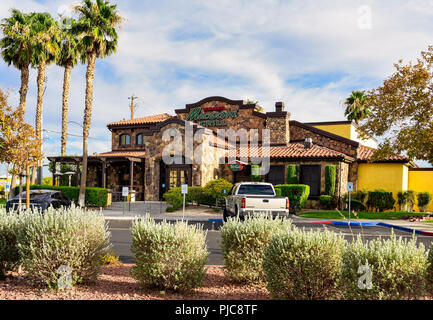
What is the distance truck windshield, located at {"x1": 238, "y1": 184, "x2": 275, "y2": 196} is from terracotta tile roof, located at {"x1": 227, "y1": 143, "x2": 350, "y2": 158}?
1099cm

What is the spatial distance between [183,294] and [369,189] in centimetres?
2569

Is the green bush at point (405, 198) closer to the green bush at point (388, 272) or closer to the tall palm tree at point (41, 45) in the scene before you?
the green bush at point (388, 272)

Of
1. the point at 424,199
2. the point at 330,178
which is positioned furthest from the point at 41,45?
the point at 424,199

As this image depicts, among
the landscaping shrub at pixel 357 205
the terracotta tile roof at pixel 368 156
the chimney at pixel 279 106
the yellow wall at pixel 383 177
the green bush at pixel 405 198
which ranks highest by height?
the chimney at pixel 279 106

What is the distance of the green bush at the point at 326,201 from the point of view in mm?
28219

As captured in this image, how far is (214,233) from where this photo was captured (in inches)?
631

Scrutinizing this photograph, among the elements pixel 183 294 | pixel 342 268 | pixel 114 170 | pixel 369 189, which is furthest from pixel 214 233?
pixel 114 170

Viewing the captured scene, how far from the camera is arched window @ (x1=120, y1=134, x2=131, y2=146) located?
3934 cm

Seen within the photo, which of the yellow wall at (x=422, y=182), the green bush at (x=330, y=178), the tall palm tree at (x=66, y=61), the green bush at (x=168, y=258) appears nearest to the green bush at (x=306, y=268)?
the green bush at (x=168, y=258)

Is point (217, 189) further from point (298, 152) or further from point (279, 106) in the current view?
point (279, 106)

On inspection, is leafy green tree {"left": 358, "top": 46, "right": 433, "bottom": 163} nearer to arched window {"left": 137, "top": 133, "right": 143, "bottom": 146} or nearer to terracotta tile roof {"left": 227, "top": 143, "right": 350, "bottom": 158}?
terracotta tile roof {"left": 227, "top": 143, "right": 350, "bottom": 158}

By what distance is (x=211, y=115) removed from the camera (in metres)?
36.0

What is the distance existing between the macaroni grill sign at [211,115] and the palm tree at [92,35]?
358 inches
